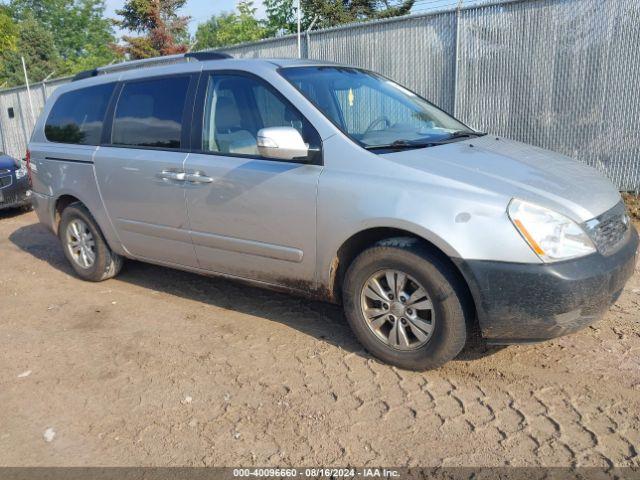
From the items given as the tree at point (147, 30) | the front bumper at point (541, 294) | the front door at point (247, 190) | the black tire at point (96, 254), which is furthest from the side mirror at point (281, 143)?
the tree at point (147, 30)

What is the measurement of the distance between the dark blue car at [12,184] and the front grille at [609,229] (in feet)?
27.2

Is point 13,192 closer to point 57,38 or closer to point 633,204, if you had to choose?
point 633,204

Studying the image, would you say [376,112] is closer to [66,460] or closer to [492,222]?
[492,222]

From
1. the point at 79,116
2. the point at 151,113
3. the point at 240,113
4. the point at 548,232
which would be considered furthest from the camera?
the point at 79,116

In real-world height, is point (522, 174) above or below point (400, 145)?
below

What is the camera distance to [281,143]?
3.37m

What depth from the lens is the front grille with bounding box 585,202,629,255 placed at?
9.64 ft

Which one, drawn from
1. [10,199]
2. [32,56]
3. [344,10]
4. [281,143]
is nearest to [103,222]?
[281,143]

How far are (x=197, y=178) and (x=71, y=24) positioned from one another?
55226 mm

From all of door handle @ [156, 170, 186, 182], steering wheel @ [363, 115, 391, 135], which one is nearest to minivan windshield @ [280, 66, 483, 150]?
steering wheel @ [363, 115, 391, 135]

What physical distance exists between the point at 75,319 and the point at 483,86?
6.26m

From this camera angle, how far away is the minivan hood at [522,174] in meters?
2.96

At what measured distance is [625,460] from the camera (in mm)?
2506

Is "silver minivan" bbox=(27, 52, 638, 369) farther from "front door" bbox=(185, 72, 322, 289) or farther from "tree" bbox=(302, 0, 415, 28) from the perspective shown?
"tree" bbox=(302, 0, 415, 28)
